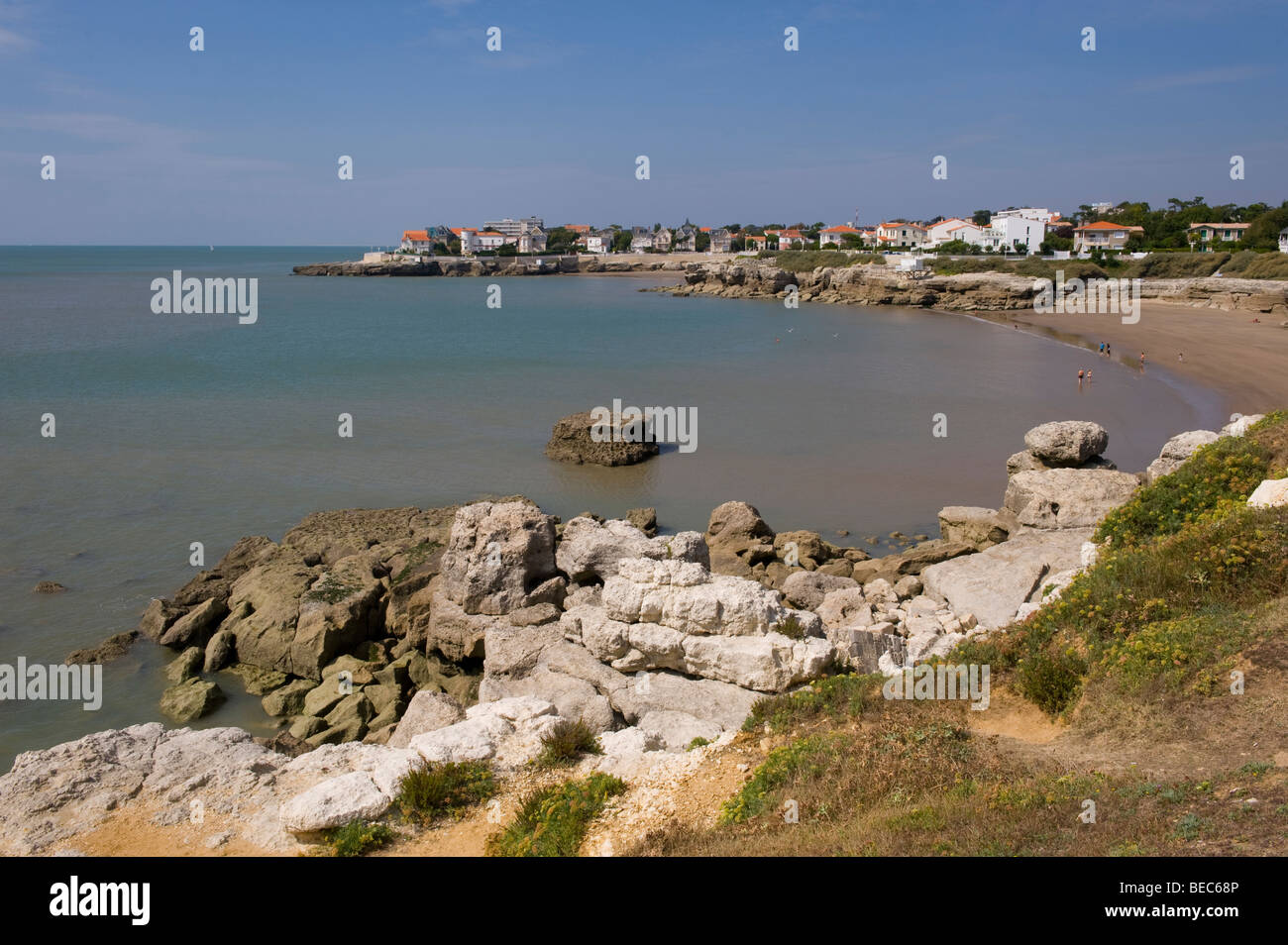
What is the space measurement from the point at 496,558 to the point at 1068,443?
13.7 metres

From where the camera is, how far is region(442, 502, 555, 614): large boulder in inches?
516

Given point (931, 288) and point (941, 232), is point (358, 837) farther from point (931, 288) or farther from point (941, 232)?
point (941, 232)

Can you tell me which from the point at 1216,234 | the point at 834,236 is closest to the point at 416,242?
the point at 834,236

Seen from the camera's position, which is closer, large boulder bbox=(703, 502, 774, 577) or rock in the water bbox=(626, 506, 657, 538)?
large boulder bbox=(703, 502, 774, 577)

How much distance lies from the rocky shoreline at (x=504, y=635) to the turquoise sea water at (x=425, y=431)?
151 centimetres

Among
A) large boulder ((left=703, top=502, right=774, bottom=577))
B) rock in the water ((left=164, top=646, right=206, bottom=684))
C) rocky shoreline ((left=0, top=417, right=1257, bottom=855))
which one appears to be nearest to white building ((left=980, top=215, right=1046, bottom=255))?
rocky shoreline ((left=0, top=417, right=1257, bottom=855))

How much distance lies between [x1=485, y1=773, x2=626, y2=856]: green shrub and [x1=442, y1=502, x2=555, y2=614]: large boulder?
5.73 meters

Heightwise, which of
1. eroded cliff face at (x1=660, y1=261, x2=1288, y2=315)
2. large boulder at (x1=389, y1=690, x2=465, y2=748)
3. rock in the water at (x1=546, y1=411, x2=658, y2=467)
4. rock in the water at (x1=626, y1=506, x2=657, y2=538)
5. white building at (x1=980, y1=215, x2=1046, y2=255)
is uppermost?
white building at (x1=980, y1=215, x2=1046, y2=255)

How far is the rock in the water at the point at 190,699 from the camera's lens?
43.2 feet

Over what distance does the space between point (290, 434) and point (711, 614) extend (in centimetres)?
2419

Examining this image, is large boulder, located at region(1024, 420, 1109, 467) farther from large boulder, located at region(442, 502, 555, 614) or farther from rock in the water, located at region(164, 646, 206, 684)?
rock in the water, located at region(164, 646, 206, 684)

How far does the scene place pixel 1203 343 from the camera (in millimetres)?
49344

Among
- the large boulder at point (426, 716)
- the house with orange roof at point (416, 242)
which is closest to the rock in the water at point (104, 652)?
the large boulder at point (426, 716)
